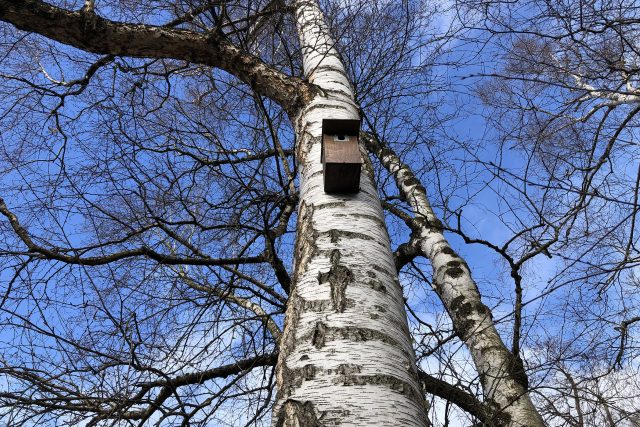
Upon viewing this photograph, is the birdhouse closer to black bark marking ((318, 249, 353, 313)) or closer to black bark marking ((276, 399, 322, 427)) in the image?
black bark marking ((318, 249, 353, 313))

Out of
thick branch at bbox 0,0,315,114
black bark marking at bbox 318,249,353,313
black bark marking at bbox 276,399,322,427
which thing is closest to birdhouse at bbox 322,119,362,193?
black bark marking at bbox 318,249,353,313

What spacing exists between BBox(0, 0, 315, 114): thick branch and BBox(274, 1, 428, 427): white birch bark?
740 millimetres

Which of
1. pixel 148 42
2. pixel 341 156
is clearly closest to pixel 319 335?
pixel 341 156

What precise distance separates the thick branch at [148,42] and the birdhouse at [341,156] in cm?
55

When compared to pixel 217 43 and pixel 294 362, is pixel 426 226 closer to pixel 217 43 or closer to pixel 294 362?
pixel 217 43

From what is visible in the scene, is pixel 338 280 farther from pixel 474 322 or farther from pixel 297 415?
pixel 474 322

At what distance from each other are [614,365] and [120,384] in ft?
8.20

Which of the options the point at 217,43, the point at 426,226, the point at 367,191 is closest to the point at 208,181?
the point at 217,43

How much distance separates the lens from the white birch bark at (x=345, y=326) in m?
0.99

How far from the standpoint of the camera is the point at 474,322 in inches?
113

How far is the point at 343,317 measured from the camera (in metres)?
1.18

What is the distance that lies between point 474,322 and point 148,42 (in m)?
2.32

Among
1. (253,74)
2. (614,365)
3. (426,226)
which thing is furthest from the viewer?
(426,226)

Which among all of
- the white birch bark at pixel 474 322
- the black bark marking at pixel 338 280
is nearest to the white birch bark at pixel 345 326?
the black bark marking at pixel 338 280
